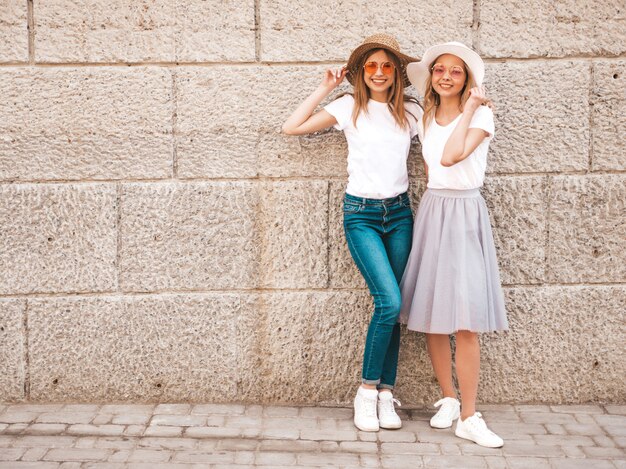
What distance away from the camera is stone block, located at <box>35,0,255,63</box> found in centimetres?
413

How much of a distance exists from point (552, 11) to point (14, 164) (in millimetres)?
3075

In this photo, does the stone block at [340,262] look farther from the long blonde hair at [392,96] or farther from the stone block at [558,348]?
the stone block at [558,348]

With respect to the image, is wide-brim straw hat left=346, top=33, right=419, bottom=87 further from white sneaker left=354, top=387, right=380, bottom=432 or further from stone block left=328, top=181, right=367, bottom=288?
white sneaker left=354, top=387, right=380, bottom=432

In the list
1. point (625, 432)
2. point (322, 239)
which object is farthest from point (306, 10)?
point (625, 432)

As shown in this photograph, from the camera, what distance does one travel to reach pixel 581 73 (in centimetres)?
420

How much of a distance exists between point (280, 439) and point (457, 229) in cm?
139

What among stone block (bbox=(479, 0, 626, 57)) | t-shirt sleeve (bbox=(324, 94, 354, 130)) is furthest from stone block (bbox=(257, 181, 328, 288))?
stone block (bbox=(479, 0, 626, 57))

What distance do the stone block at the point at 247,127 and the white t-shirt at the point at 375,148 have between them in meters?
0.27

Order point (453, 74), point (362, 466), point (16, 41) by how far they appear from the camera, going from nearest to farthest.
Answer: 1. point (362, 466)
2. point (453, 74)
3. point (16, 41)

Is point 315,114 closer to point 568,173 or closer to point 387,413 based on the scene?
point 568,173

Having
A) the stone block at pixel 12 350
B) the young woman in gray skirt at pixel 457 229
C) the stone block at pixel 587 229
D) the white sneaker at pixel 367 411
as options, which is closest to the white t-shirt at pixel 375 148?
the young woman in gray skirt at pixel 457 229

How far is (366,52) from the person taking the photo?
3.91 meters

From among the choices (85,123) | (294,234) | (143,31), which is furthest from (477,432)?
(143,31)

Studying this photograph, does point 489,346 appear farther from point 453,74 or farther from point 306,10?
point 306,10
